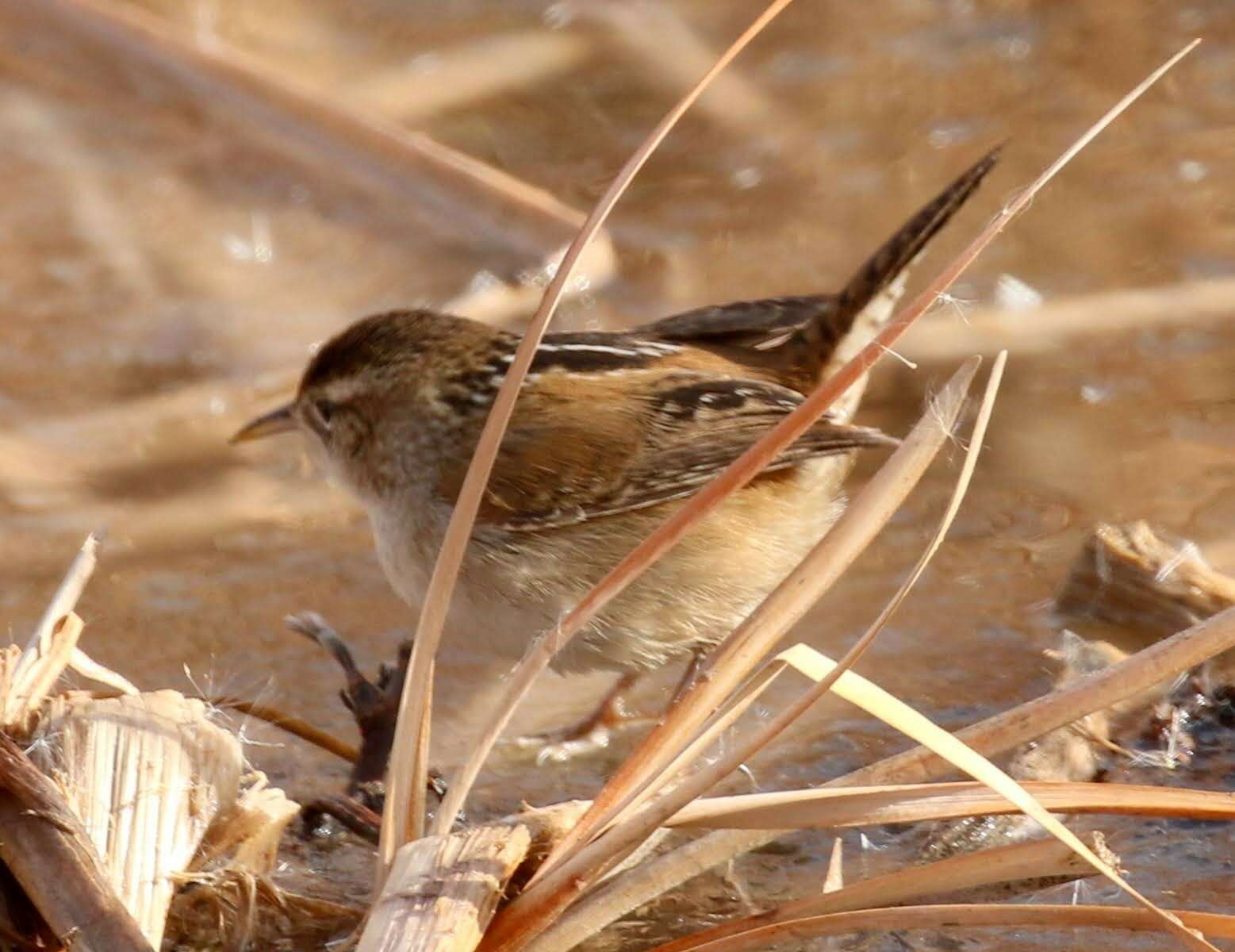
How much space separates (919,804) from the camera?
266 cm

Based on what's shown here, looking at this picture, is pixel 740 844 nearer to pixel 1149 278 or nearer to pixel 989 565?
pixel 989 565

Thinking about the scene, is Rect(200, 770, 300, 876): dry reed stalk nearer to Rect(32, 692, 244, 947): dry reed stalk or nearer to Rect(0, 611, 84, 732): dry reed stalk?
Rect(32, 692, 244, 947): dry reed stalk

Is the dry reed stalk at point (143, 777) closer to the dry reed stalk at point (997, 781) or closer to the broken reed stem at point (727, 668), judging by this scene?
the broken reed stem at point (727, 668)

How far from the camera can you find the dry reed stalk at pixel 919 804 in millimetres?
2619

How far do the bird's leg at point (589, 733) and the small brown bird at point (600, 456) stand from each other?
0.02 m

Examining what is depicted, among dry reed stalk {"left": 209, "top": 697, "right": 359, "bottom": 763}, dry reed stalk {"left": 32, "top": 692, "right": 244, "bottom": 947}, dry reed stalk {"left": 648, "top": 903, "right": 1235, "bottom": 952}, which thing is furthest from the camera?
dry reed stalk {"left": 209, "top": 697, "right": 359, "bottom": 763}

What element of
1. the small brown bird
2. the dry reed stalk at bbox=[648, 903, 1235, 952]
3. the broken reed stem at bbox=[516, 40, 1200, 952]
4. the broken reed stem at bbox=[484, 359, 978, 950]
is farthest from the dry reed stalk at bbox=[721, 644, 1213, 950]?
the small brown bird

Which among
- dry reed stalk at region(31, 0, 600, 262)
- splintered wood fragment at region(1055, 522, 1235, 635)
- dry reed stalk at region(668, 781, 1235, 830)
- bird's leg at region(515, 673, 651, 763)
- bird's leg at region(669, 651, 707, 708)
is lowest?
dry reed stalk at region(668, 781, 1235, 830)

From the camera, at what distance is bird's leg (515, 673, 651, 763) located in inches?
171

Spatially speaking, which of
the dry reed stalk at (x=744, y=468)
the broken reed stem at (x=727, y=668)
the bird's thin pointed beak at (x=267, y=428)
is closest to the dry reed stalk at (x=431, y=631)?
the dry reed stalk at (x=744, y=468)

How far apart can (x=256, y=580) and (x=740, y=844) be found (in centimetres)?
246

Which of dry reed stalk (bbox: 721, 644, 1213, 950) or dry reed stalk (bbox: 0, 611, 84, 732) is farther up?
dry reed stalk (bbox: 0, 611, 84, 732)

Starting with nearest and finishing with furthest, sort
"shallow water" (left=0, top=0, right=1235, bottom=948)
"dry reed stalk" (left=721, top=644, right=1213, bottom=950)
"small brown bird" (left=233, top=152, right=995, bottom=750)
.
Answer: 1. "dry reed stalk" (left=721, top=644, right=1213, bottom=950)
2. "small brown bird" (left=233, top=152, right=995, bottom=750)
3. "shallow water" (left=0, top=0, right=1235, bottom=948)

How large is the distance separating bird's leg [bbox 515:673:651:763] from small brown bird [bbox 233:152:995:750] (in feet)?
0.06
